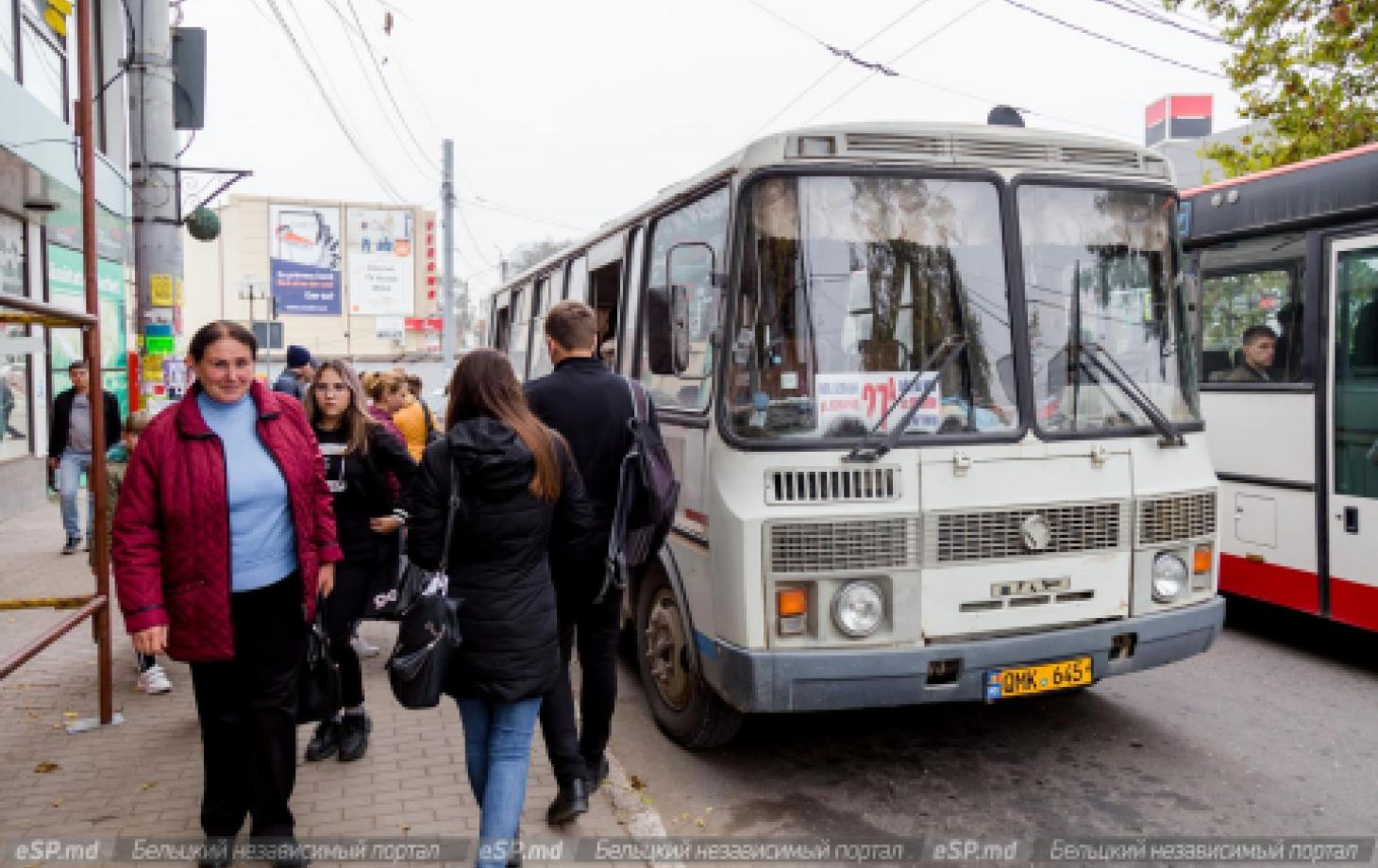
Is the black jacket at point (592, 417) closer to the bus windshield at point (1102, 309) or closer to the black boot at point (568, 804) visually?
the black boot at point (568, 804)

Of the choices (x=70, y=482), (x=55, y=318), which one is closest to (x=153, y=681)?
(x=55, y=318)

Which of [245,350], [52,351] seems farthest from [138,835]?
[52,351]

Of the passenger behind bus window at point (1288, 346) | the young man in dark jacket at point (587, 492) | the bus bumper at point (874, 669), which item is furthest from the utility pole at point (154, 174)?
the passenger behind bus window at point (1288, 346)

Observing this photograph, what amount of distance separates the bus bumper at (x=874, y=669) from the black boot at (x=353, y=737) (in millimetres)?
1589

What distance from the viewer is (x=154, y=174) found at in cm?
827

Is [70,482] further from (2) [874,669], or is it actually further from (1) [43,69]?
(2) [874,669]

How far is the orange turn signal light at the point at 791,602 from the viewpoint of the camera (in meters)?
4.15

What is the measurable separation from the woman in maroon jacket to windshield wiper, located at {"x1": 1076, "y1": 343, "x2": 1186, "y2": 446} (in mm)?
3223

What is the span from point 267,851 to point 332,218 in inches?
2744

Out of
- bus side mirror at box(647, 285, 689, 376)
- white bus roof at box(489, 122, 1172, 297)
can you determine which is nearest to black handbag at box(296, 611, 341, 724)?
bus side mirror at box(647, 285, 689, 376)

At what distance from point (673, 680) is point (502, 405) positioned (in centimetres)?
214

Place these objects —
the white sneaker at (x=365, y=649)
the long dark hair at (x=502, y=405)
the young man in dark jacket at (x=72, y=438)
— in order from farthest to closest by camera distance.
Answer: the young man in dark jacket at (x=72, y=438), the white sneaker at (x=365, y=649), the long dark hair at (x=502, y=405)

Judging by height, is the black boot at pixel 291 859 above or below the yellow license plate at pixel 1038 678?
below

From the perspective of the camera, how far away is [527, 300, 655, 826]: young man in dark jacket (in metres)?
3.96
